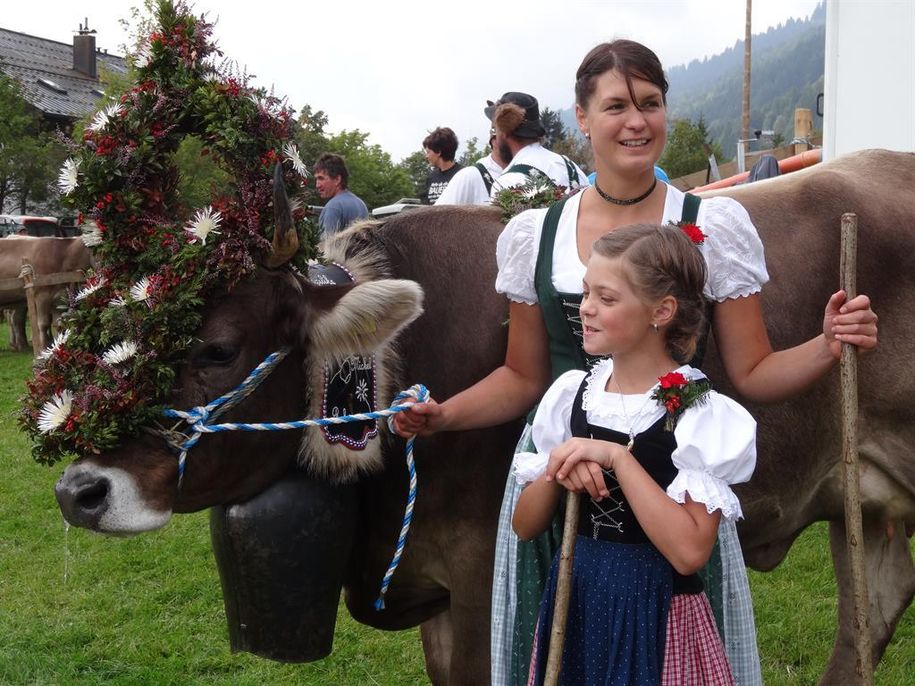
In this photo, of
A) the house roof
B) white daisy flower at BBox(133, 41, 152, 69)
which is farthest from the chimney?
white daisy flower at BBox(133, 41, 152, 69)

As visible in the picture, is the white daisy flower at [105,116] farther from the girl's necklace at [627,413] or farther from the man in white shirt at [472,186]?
the man in white shirt at [472,186]

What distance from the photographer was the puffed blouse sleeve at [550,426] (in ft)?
7.13

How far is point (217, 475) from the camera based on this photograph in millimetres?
2617

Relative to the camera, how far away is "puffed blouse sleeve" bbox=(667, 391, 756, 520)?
6.34 feet

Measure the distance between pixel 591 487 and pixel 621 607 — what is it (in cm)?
32

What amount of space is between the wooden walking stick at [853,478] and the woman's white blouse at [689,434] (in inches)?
10.1

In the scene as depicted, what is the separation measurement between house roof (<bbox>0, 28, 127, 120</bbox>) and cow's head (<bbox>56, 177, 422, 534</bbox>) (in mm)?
36008

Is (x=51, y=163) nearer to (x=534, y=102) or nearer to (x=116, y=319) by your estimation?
(x=534, y=102)

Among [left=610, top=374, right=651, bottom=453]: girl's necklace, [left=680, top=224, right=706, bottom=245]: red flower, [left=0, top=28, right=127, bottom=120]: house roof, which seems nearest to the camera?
[left=610, top=374, right=651, bottom=453]: girl's necklace

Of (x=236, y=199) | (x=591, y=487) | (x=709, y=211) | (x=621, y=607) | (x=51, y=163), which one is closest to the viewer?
(x=591, y=487)

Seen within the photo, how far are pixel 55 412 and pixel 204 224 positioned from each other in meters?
0.60

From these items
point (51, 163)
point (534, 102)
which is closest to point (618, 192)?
point (534, 102)

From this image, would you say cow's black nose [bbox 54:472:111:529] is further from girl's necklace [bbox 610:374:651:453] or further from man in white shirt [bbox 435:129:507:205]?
man in white shirt [bbox 435:129:507:205]

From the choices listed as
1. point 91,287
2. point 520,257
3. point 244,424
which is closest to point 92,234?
point 91,287
